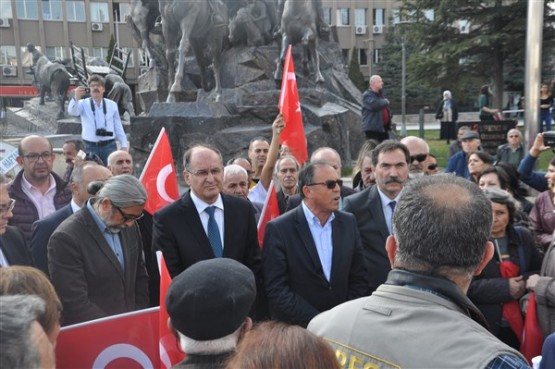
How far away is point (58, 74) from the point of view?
2270 cm

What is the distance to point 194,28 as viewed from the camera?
40.7 feet

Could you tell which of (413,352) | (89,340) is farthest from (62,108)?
(413,352)

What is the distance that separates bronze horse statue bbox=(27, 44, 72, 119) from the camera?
72.7 ft

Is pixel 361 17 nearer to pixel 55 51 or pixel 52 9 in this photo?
pixel 52 9

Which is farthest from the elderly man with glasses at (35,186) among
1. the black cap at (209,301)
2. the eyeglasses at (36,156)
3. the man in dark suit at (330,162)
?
the black cap at (209,301)

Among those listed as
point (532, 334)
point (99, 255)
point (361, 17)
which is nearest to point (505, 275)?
point (532, 334)

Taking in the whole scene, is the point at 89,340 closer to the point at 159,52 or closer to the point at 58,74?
the point at 159,52

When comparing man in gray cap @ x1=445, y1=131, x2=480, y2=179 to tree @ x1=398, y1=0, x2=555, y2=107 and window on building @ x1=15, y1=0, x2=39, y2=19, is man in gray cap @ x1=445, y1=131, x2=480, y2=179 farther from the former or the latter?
window on building @ x1=15, y1=0, x2=39, y2=19

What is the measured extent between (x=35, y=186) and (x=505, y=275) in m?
3.70

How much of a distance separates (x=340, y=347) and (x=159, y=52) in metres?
16.7

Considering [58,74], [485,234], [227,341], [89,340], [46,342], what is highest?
[58,74]

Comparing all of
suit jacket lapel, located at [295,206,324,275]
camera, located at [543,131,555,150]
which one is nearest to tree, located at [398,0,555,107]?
camera, located at [543,131,555,150]

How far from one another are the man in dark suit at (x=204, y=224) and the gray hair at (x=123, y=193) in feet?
1.27

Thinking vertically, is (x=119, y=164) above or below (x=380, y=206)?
above
